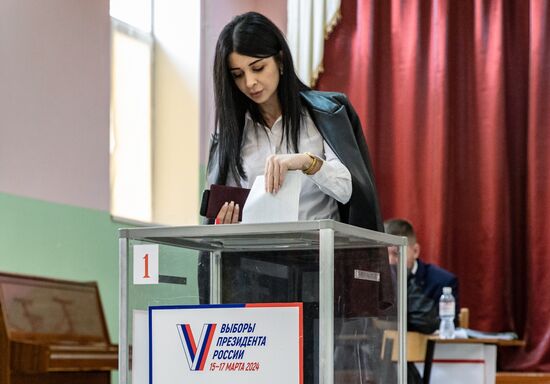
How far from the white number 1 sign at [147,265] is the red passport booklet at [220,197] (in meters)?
0.13

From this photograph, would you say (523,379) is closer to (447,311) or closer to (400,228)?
(447,311)

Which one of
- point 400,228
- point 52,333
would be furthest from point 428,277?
point 52,333

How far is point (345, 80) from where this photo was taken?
281 inches

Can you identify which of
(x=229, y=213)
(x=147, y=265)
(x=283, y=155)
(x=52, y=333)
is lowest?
(x=52, y=333)

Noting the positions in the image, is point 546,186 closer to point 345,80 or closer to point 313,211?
point 345,80

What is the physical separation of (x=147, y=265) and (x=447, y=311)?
3899 mm

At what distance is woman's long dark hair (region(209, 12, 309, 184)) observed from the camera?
6.85 feet

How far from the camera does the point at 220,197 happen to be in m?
1.97

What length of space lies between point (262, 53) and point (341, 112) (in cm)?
22

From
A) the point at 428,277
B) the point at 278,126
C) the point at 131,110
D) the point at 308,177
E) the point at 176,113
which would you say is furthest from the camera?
the point at 176,113

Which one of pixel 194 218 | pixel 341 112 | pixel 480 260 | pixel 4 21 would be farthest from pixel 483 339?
pixel 341 112

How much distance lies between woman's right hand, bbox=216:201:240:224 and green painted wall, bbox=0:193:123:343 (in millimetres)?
3201

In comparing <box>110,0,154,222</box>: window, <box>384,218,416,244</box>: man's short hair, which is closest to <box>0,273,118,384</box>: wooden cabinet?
<box>110,0,154,222</box>: window

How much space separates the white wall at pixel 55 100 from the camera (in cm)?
503
